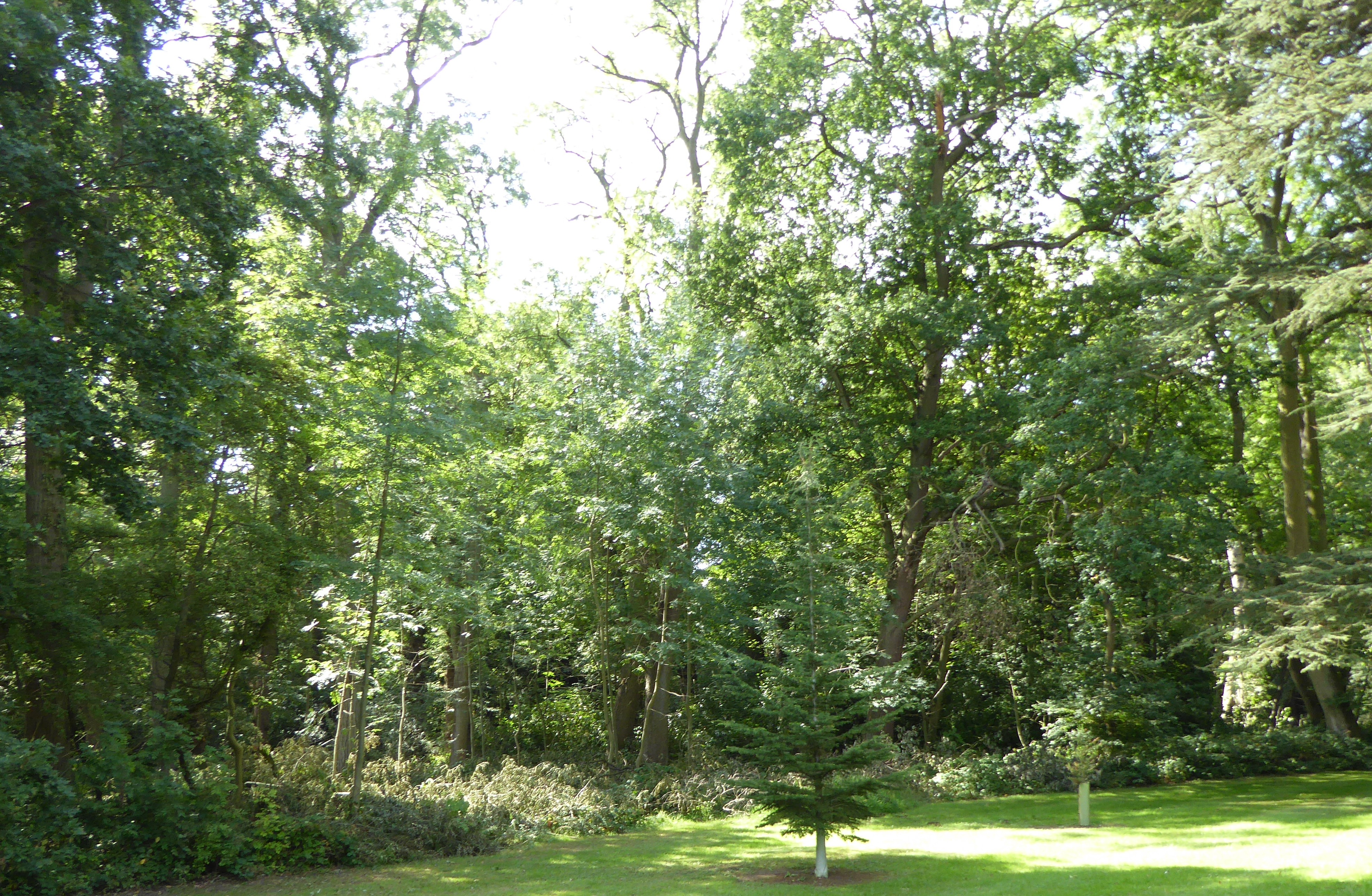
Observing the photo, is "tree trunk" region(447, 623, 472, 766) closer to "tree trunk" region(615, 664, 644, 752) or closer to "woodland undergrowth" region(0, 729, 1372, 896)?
"woodland undergrowth" region(0, 729, 1372, 896)

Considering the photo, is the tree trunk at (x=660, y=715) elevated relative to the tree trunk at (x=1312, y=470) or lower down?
lower down

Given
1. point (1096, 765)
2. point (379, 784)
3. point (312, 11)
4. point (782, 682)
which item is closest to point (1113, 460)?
point (1096, 765)

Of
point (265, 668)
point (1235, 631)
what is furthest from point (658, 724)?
point (1235, 631)

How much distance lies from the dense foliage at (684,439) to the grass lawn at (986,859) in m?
1.01

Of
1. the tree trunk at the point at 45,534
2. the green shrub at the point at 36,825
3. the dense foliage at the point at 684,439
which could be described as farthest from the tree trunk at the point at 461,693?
the green shrub at the point at 36,825

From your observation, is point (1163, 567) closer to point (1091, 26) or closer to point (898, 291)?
point (898, 291)

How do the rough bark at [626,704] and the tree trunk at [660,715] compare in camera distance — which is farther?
the rough bark at [626,704]

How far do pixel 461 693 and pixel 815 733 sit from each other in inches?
344

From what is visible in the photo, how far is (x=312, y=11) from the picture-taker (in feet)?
43.6

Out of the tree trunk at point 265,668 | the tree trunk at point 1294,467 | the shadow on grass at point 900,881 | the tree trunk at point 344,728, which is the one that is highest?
the tree trunk at point 1294,467

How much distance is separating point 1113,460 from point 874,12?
11.1 meters

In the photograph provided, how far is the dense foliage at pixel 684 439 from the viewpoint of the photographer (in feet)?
34.0

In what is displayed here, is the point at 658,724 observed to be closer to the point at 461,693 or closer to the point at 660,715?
the point at 660,715

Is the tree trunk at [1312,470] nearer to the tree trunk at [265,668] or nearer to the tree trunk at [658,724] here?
the tree trunk at [658,724]
